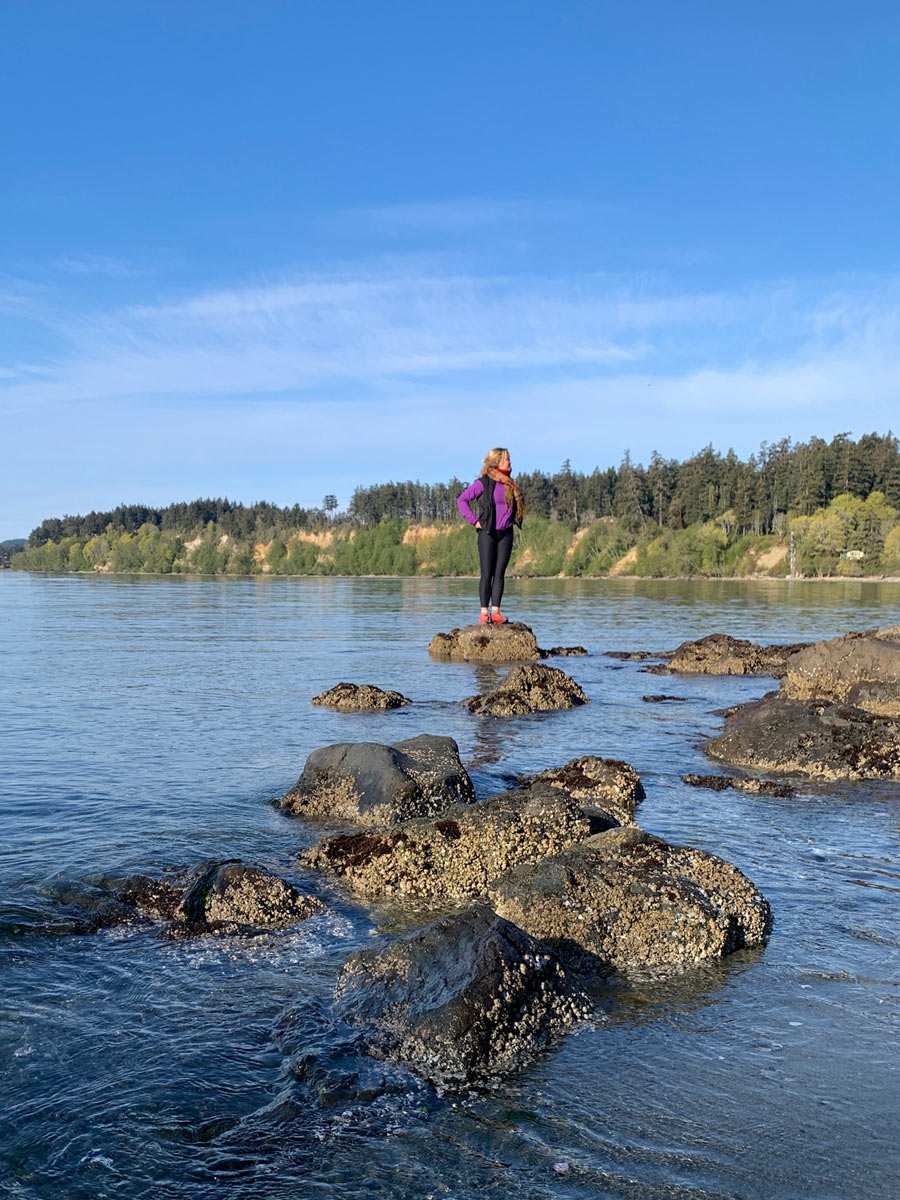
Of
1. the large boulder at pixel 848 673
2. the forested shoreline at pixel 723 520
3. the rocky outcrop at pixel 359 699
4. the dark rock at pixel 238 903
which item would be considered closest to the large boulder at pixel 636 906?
the dark rock at pixel 238 903

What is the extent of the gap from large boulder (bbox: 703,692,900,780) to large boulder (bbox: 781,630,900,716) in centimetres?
230

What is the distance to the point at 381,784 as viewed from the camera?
8852mm

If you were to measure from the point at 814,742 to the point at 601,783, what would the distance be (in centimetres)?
331

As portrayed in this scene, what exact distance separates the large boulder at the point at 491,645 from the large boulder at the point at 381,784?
13.0 m

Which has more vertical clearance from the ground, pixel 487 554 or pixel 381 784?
pixel 487 554

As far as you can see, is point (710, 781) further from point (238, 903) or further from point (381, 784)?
point (238, 903)

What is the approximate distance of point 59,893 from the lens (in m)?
6.69

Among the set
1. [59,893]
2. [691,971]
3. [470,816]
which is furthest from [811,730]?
[59,893]

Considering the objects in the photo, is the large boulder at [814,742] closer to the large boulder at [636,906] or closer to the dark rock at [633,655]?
the large boulder at [636,906]

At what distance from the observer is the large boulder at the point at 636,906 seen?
5633mm

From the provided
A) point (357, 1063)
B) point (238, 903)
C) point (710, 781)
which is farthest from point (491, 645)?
point (357, 1063)

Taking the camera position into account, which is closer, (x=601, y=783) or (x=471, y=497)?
(x=601, y=783)

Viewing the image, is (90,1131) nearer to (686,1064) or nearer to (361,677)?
(686,1064)

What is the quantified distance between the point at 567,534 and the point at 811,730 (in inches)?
6534
